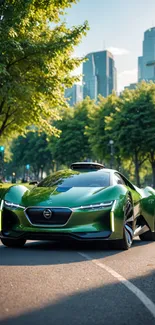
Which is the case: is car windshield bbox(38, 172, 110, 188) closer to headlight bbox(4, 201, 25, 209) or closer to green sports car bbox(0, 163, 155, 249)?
green sports car bbox(0, 163, 155, 249)

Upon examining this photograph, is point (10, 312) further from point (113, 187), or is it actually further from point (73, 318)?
point (113, 187)

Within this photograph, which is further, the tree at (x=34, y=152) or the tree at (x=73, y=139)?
the tree at (x=34, y=152)

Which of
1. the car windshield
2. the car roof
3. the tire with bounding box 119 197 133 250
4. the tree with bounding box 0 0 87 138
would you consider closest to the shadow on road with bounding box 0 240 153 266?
the tire with bounding box 119 197 133 250

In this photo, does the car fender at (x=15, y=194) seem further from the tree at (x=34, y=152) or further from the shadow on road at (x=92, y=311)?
the tree at (x=34, y=152)

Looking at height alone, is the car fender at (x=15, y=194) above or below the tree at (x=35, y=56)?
below

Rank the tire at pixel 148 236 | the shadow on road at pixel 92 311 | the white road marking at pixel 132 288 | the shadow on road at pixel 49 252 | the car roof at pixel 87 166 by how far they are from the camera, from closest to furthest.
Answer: the shadow on road at pixel 92 311 → the white road marking at pixel 132 288 → the shadow on road at pixel 49 252 → the car roof at pixel 87 166 → the tire at pixel 148 236

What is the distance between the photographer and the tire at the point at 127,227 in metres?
8.70

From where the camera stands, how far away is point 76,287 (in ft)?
17.9

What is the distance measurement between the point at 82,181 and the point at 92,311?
16.3 feet

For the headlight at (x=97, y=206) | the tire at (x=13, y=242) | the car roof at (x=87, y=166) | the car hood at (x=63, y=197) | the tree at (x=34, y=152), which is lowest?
the tire at (x=13, y=242)

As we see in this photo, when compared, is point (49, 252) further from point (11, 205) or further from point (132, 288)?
point (132, 288)

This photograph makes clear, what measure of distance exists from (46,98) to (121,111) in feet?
80.6

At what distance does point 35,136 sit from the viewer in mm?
87500

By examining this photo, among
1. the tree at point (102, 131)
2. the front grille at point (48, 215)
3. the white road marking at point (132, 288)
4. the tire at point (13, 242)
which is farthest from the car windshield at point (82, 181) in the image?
the tree at point (102, 131)
